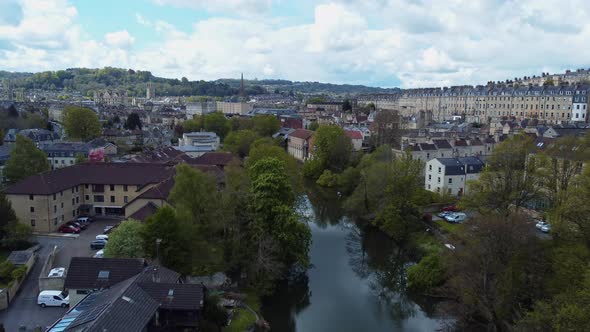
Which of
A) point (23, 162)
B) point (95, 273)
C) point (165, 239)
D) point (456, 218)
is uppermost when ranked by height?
point (23, 162)

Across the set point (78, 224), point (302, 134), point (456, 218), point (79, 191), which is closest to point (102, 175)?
point (79, 191)

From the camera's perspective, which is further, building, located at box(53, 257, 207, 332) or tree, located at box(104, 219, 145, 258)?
tree, located at box(104, 219, 145, 258)

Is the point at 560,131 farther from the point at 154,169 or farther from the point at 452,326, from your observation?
the point at 154,169

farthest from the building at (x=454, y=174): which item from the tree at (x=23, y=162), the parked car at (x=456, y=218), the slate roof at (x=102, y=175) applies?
the tree at (x=23, y=162)

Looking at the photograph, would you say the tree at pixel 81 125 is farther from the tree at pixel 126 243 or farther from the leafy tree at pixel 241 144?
the tree at pixel 126 243

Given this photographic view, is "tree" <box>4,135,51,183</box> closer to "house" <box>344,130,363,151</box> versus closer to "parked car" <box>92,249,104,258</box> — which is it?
"parked car" <box>92,249,104,258</box>

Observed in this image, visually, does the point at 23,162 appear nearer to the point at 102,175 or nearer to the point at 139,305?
the point at 102,175

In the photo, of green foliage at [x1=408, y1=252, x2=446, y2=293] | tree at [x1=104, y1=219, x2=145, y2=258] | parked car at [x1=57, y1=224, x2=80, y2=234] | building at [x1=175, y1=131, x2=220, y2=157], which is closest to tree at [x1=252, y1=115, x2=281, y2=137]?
building at [x1=175, y1=131, x2=220, y2=157]
